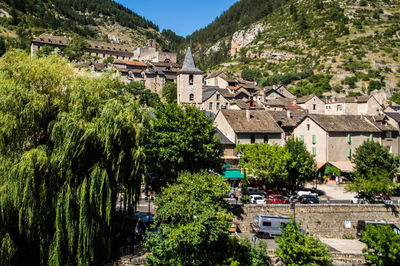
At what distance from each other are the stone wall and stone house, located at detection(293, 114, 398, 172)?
1109 centimetres

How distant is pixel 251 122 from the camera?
39500mm

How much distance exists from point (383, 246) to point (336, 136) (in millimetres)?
19597

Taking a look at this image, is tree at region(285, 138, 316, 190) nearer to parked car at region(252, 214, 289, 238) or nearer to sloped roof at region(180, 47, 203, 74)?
parked car at region(252, 214, 289, 238)

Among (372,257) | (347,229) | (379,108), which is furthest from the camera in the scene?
(379,108)

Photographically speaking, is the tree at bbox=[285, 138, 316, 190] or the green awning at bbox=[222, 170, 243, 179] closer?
the tree at bbox=[285, 138, 316, 190]

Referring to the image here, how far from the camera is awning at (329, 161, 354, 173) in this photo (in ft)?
118

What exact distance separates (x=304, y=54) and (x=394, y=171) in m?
88.0

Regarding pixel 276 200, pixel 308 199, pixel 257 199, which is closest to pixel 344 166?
pixel 308 199

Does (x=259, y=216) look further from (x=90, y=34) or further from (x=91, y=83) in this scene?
(x=90, y=34)

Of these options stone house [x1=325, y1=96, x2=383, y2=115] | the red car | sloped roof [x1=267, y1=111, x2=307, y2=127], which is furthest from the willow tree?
stone house [x1=325, y1=96, x2=383, y2=115]

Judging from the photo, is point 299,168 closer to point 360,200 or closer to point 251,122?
point 360,200

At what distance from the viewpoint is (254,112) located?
4194cm

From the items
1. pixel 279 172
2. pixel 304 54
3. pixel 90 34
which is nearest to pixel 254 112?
pixel 279 172

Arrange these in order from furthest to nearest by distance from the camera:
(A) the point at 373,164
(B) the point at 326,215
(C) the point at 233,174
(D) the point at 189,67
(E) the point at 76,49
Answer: (E) the point at 76,49 < (D) the point at 189,67 < (C) the point at 233,174 < (A) the point at 373,164 < (B) the point at 326,215
